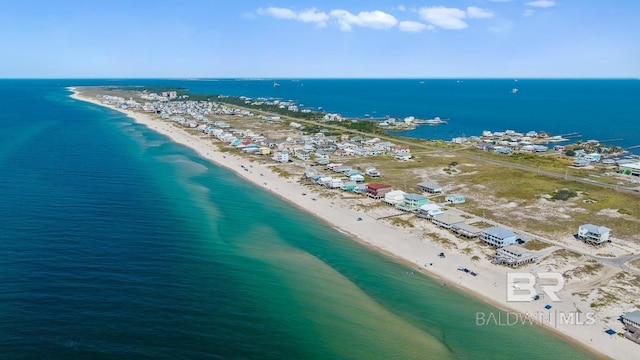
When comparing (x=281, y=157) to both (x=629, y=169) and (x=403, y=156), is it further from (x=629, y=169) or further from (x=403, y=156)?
(x=629, y=169)

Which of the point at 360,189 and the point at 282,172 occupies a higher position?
the point at 282,172

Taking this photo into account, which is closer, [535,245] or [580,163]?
[535,245]

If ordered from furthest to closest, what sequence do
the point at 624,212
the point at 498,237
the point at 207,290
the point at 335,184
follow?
the point at 335,184, the point at 624,212, the point at 498,237, the point at 207,290

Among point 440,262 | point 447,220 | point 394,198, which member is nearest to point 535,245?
point 447,220

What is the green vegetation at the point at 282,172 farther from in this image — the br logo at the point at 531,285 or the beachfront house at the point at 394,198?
the br logo at the point at 531,285

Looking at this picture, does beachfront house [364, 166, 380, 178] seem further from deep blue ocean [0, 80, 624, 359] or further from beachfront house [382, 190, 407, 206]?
deep blue ocean [0, 80, 624, 359]

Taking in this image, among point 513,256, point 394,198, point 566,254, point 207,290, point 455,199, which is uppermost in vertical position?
point 394,198
